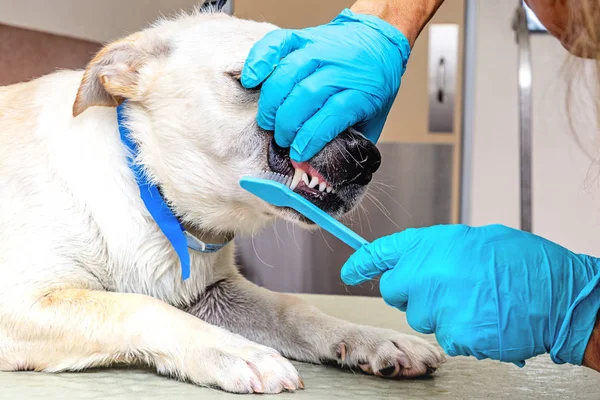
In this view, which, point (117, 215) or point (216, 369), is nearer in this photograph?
point (216, 369)

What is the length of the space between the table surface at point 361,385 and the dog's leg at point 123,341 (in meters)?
0.02

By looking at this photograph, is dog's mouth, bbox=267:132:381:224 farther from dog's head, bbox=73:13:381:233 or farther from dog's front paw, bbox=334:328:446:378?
dog's front paw, bbox=334:328:446:378

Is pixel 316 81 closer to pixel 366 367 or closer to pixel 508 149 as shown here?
pixel 366 367

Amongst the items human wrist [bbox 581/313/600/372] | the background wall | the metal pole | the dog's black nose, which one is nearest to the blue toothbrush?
the dog's black nose

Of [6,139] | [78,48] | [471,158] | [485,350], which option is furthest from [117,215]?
[471,158]

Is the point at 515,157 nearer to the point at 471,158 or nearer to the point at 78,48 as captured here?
the point at 471,158

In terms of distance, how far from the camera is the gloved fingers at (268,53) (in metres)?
1.08

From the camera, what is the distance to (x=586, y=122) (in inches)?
34.9

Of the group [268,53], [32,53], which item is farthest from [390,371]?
[32,53]

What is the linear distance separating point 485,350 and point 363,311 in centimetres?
84

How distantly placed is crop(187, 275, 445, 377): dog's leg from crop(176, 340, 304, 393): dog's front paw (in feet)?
0.62

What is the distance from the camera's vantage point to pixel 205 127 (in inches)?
46.0

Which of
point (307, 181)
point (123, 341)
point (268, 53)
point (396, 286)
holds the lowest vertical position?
point (123, 341)

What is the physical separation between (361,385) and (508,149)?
2.88 metres
